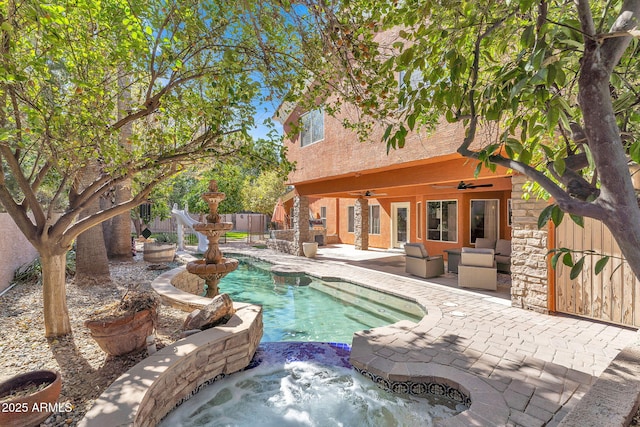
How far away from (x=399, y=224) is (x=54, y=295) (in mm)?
14602

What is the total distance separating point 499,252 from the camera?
1033cm

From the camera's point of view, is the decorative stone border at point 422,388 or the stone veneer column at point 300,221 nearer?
the decorative stone border at point 422,388

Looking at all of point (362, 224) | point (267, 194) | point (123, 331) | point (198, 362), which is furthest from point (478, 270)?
point (267, 194)

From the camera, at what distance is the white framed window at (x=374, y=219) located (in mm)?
17562

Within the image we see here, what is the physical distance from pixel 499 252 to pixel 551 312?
491 cm

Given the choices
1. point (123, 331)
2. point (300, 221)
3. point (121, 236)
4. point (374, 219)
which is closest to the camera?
point (123, 331)

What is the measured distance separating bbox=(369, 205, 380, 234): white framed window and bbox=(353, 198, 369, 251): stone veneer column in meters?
1.18

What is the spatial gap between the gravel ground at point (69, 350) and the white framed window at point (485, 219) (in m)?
11.4

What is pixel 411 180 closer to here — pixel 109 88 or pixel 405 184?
pixel 405 184

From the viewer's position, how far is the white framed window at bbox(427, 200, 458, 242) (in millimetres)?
12984

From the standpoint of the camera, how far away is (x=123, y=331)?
342 centimetres

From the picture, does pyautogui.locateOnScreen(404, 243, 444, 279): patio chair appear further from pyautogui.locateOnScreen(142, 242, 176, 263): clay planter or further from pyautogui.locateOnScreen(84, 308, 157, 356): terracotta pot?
pyautogui.locateOnScreen(142, 242, 176, 263): clay planter

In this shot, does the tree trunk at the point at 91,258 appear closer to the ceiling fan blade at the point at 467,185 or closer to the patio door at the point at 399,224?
the ceiling fan blade at the point at 467,185

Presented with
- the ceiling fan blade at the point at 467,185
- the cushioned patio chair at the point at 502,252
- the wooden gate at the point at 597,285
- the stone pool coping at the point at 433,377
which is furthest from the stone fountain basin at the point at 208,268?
the cushioned patio chair at the point at 502,252
